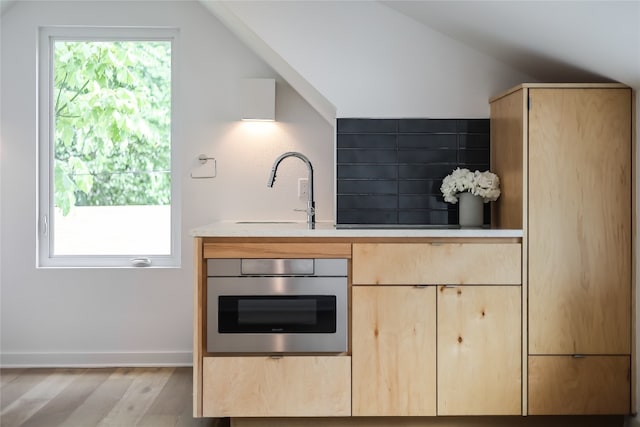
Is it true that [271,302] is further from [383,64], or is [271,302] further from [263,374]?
[383,64]

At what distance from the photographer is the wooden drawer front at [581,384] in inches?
119

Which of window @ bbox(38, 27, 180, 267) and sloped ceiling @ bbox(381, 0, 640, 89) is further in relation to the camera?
window @ bbox(38, 27, 180, 267)

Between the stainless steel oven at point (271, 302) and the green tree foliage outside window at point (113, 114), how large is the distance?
1.47 m

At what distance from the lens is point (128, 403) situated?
3504mm

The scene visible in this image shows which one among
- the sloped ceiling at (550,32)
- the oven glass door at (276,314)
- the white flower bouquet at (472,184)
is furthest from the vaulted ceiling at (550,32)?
the oven glass door at (276,314)

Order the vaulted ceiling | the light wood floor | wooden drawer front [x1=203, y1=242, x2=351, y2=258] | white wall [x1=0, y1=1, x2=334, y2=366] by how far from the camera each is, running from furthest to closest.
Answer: white wall [x1=0, y1=1, x2=334, y2=366] < the light wood floor < wooden drawer front [x1=203, y1=242, x2=351, y2=258] < the vaulted ceiling

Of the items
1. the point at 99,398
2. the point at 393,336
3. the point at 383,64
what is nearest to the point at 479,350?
the point at 393,336

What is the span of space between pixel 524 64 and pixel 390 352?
1.55m

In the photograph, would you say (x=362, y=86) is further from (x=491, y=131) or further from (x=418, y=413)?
(x=418, y=413)

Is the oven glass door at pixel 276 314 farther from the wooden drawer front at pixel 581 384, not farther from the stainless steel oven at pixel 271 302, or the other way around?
the wooden drawer front at pixel 581 384

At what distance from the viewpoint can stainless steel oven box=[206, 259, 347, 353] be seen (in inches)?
118

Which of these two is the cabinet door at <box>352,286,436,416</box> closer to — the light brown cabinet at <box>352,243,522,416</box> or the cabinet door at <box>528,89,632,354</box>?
the light brown cabinet at <box>352,243,522,416</box>

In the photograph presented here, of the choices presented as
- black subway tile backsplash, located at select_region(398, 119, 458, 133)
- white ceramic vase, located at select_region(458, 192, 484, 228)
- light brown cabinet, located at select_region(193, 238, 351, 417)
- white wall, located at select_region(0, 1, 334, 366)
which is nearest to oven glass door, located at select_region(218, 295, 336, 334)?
light brown cabinet, located at select_region(193, 238, 351, 417)

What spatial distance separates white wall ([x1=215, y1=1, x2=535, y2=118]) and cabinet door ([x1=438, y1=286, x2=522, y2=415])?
101 cm
